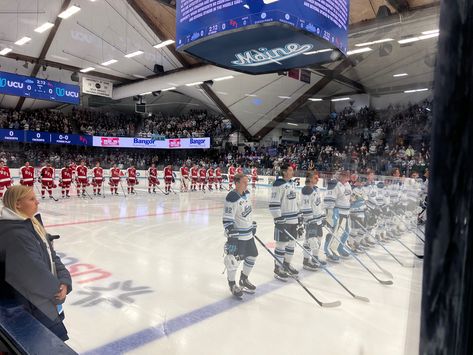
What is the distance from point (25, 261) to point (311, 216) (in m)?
3.47

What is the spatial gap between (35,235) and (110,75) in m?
14.8

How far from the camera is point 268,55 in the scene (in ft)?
12.4

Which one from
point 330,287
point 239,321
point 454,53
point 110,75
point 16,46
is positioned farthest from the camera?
point 110,75

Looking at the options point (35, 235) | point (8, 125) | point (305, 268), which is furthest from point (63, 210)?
point (8, 125)

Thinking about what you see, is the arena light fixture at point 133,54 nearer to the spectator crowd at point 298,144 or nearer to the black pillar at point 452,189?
the spectator crowd at point 298,144

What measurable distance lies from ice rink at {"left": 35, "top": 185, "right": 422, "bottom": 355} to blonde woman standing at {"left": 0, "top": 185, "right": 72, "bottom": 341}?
0.97m

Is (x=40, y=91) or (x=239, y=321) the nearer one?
(x=239, y=321)

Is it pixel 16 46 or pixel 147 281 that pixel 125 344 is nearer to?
pixel 147 281

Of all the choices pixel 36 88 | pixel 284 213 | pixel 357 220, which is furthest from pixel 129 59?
pixel 284 213

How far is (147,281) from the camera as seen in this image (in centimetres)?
383

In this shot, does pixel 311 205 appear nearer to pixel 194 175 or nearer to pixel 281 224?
pixel 281 224

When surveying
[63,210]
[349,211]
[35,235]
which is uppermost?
[35,235]

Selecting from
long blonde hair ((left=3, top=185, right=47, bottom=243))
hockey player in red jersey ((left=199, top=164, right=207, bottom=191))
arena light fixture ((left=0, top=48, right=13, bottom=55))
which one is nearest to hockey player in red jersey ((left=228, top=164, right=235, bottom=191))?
hockey player in red jersey ((left=199, top=164, right=207, bottom=191))

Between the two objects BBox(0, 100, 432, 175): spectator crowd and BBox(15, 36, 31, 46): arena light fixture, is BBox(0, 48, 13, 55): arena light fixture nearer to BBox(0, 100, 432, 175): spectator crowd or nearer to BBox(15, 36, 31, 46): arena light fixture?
BBox(15, 36, 31, 46): arena light fixture
